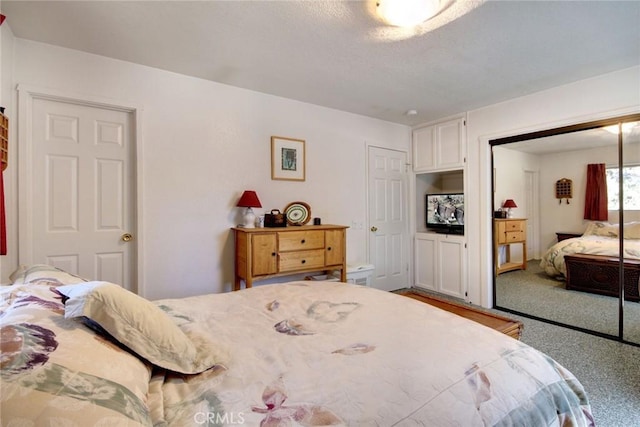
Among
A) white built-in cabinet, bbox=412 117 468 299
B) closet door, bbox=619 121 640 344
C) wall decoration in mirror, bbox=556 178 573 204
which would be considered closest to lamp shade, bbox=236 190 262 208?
white built-in cabinet, bbox=412 117 468 299

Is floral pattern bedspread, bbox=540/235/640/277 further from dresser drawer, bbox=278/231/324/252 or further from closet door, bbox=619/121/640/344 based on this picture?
dresser drawer, bbox=278/231/324/252

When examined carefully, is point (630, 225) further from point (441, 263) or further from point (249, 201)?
point (249, 201)

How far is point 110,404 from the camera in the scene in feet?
1.96

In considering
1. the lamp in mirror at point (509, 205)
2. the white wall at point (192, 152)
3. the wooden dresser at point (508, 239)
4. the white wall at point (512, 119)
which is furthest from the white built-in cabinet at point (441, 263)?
the white wall at point (192, 152)

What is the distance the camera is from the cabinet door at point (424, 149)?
4.15 metres

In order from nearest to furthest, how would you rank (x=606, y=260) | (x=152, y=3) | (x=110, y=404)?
(x=110, y=404) < (x=152, y=3) < (x=606, y=260)

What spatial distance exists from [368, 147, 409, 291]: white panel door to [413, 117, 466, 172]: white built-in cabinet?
9.9 inches

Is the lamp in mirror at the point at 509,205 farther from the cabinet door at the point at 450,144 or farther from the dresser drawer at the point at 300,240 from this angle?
the dresser drawer at the point at 300,240

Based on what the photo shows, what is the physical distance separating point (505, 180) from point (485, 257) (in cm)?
96

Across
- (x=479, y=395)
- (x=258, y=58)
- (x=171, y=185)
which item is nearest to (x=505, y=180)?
(x=258, y=58)

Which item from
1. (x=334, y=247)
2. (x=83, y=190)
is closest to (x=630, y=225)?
(x=334, y=247)

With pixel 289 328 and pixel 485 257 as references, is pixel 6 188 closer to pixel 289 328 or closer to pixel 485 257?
pixel 289 328

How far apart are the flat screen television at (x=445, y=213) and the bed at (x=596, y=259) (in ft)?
3.41

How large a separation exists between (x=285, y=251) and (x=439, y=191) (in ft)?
9.93
